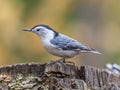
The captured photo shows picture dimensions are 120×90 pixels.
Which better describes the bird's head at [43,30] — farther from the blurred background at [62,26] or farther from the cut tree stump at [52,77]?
the blurred background at [62,26]

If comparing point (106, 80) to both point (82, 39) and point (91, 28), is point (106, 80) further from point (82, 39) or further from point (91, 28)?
point (91, 28)

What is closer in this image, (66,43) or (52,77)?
(52,77)

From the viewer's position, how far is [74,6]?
16750mm

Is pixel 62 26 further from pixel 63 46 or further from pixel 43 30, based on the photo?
pixel 63 46

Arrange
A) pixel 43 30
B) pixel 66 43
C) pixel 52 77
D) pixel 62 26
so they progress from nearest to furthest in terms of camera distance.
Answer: pixel 52 77 → pixel 66 43 → pixel 43 30 → pixel 62 26

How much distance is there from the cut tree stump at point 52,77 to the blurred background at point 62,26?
23.3 ft

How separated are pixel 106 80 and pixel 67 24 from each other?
938 centimetres

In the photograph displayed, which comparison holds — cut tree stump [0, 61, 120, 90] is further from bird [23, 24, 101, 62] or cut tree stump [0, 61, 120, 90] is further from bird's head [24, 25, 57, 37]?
bird's head [24, 25, 57, 37]

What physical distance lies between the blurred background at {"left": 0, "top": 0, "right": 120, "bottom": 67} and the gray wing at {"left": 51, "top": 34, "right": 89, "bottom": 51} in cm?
611

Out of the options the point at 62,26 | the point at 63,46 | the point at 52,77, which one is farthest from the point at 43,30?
the point at 62,26

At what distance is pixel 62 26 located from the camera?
15344mm

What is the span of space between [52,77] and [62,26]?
30.3 feet

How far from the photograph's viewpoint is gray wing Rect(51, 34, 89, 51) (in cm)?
715

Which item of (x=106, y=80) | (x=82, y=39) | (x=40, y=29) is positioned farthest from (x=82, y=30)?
(x=106, y=80)
